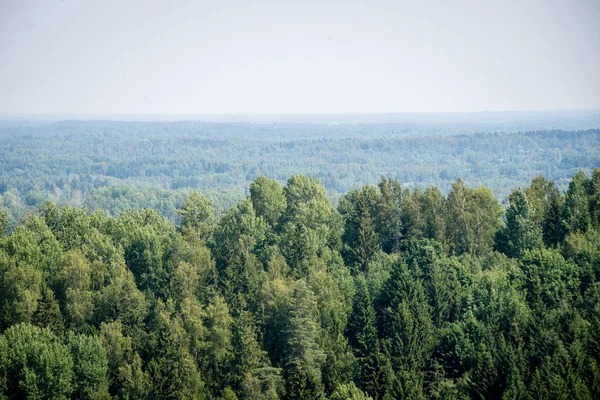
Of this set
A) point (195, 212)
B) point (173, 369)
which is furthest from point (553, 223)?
point (173, 369)

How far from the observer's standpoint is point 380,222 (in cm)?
7644

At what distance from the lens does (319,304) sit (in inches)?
2307

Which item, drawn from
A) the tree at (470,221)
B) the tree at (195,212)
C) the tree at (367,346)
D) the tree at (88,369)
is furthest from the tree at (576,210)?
the tree at (88,369)

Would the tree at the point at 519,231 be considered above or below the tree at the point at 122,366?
above

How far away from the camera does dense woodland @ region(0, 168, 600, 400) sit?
50.9 m

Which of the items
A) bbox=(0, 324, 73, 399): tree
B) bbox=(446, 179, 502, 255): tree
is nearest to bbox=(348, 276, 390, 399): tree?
bbox=(446, 179, 502, 255): tree

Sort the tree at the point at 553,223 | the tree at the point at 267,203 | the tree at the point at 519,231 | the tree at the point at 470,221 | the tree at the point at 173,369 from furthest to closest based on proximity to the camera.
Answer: the tree at the point at 267,203
the tree at the point at 470,221
the tree at the point at 553,223
the tree at the point at 519,231
the tree at the point at 173,369

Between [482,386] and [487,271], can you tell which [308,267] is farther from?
[482,386]

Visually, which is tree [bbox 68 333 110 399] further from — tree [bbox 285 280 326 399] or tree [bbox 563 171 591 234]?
tree [bbox 563 171 591 234]

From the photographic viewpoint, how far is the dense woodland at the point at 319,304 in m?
50.9

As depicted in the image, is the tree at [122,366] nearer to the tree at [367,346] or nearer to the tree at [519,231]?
the tree at [367,346]

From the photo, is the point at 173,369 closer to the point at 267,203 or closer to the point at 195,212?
the point at 195,212

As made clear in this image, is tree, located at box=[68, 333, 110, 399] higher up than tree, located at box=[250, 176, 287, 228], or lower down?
lower down

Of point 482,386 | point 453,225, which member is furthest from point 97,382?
point 453,225
